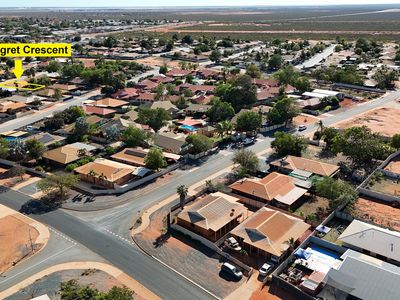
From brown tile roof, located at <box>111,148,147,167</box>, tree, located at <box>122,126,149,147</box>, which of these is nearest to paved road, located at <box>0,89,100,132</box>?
tree, located at <box>122,126,149,147</box>

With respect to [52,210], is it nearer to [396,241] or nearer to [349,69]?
[396,241]

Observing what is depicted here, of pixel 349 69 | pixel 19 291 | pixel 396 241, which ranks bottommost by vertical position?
pixel 19 291

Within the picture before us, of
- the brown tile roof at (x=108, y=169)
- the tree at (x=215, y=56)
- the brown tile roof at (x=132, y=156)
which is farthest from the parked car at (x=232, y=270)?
the tree at (x=215, y=56)

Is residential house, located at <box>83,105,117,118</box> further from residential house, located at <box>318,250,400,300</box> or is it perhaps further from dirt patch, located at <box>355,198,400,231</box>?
Result: residential house, located at <box>318,250,400,300</box>

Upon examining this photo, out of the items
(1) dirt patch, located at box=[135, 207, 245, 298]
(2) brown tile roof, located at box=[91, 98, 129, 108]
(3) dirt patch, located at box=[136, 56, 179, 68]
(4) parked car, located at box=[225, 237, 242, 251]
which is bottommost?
(1) dirt patch, located at box=[135, 207, 245, 298]

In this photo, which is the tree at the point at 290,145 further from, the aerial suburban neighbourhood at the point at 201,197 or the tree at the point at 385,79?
the tree at the point at 385,79

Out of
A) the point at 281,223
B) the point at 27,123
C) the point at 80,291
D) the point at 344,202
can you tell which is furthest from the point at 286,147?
the point at 27,123
